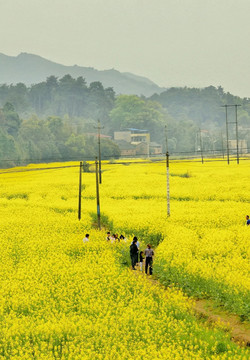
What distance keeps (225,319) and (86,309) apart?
4.51m

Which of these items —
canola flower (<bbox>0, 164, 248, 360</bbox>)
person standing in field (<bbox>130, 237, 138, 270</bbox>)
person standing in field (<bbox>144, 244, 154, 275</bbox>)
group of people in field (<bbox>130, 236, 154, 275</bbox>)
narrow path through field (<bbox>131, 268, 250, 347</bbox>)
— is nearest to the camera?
canola flower (<bbox>0, 164, 248, 360</bbox>)

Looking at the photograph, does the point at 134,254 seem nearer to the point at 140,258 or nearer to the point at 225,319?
the point at 140,258

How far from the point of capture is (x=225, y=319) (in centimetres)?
1634

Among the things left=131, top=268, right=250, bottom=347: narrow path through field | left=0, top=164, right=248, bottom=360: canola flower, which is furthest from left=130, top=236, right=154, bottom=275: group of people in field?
left=131, top=268, right=250, bottom=347: narrow path through field

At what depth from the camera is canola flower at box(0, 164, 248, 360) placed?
13039mm

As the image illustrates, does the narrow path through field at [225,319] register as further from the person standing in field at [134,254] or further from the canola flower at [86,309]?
the person standing in field at [134,254]

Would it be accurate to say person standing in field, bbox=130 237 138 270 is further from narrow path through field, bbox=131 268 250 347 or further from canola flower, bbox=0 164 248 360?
narrow path through field, bbox=131 268 250 347

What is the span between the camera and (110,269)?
65.5 ft

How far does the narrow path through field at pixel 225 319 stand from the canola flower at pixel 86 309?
56 cm

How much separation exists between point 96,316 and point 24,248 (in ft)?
32.6

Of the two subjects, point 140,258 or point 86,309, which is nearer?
point 86,309

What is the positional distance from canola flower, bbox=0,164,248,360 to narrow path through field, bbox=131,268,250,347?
22.2 inches

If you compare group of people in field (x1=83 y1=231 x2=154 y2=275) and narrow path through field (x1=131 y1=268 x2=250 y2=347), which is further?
group of people in field (x1=83 y1=231 x2=154 y2=275)

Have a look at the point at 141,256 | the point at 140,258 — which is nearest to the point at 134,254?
the point at 140,258
